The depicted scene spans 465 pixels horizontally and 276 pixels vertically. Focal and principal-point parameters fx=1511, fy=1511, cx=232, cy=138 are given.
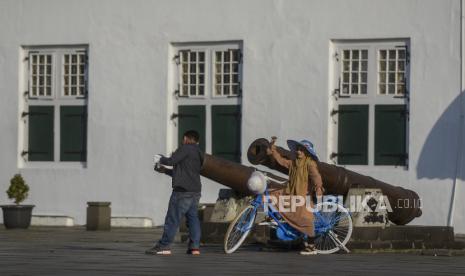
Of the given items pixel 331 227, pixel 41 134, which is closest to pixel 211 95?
pixel 41 134

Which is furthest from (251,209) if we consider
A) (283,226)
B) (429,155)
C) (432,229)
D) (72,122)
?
(72,122)

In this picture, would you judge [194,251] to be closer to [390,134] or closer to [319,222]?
[319,222]

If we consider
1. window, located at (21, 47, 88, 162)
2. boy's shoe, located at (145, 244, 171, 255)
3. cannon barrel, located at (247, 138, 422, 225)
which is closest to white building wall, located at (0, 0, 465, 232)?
window, located at (21, 47, 88, 162)

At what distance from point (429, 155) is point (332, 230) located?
21.8ft

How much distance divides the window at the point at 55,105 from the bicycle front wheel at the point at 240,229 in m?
10.1

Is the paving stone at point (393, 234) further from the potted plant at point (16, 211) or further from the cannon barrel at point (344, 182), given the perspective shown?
the potted plant at point (16, 211)

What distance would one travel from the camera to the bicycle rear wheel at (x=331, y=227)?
20109 millimetres

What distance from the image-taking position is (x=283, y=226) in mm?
20203

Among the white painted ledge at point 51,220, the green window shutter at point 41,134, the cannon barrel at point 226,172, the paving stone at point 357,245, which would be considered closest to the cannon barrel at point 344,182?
the cannon barrel at point 226,172

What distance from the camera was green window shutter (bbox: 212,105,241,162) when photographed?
92.3 ft

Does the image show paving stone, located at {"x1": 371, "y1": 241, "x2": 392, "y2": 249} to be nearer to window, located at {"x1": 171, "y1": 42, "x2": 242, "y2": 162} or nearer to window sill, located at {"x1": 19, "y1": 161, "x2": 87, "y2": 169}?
window, located at {"x1": 171, "y1": 42, "x2": 242, "y2": 162}

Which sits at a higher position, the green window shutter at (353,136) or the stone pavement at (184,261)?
the green window shutter at (353,136)

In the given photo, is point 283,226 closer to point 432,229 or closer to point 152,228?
point 432,229

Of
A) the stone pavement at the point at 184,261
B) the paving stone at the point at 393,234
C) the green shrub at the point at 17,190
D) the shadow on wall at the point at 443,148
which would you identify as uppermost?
the shadow on wall at the point at 443,148
